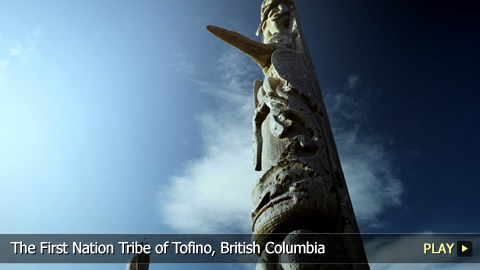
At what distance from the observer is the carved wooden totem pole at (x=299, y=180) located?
82.7 inches

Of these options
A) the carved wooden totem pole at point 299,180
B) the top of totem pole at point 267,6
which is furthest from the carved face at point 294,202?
the top of totem pole at point 267,6

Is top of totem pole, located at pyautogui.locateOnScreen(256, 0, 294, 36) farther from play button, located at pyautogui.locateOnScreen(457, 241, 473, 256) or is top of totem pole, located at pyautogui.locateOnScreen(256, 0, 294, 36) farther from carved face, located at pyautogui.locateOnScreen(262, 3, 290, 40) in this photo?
play button, located at pyautogui.locateOnScreen(457, 241, 473, 256)

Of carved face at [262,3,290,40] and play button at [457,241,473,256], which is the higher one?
carved face at [262,3,290,40]

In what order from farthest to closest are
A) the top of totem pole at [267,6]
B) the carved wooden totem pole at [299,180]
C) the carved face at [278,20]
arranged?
the top of totem pole at [267,6], the carved face at [278,20], the carved wooden totem pole at [299,180]

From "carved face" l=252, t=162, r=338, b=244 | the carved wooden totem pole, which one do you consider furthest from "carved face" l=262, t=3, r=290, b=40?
"carved face" l=252, t=162, r=338, b=244

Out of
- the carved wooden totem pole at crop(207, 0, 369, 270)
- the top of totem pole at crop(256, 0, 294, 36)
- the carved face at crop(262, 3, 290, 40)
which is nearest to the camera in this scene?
the carved wooden totem pole at crop(207, 0, 369, 270)

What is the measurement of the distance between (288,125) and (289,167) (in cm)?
51

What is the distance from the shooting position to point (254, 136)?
366 cm

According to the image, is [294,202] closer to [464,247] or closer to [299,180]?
[299,180]

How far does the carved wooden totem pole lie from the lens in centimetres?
210

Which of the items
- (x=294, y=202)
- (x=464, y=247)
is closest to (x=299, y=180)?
(x=294, y=202)

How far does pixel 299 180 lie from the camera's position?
2.29 m

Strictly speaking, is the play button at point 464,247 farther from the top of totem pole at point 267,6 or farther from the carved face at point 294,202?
the top of totem pole at point 267,6

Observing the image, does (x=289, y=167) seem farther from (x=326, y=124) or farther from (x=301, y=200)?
(x=326, y=124)
